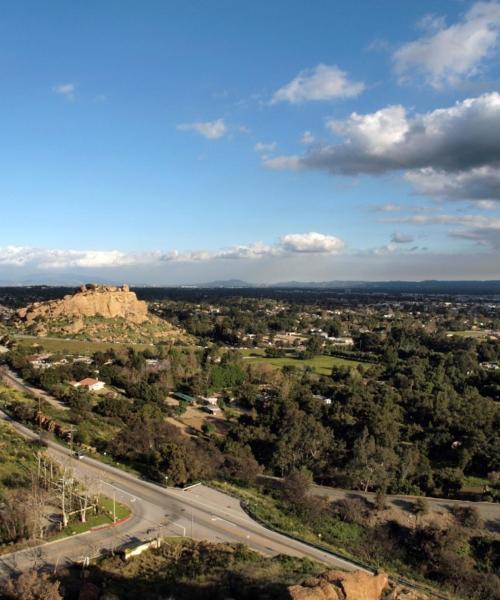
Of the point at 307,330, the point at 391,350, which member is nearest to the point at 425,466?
the point at 391,350

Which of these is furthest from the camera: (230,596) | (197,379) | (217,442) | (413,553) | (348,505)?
(197,379)

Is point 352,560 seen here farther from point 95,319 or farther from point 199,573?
point 95,319

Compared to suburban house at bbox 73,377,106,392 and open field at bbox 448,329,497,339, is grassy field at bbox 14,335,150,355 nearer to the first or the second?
suburban house at bbox 73,377,106,392

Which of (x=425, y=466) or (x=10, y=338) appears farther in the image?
(x=10, y=338)

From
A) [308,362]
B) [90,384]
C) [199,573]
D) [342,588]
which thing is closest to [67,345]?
[90,384]

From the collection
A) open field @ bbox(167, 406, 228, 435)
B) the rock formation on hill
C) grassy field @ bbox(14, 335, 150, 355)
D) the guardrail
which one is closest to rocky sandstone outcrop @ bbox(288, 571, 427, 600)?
the guardrail

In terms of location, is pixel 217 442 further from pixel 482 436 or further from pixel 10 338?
pixel 10 338
